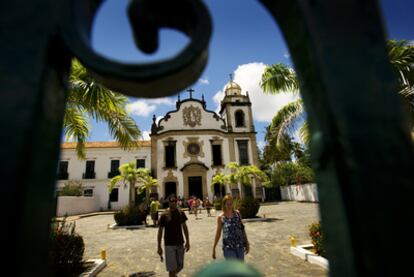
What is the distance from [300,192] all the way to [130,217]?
58.7 ft

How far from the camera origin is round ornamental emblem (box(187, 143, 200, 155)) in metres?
26.0

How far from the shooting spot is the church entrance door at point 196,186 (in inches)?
990

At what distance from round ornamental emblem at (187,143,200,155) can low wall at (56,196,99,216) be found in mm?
10346

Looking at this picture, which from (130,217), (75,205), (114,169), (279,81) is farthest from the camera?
(114,169)

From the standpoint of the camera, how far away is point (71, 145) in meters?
28.5

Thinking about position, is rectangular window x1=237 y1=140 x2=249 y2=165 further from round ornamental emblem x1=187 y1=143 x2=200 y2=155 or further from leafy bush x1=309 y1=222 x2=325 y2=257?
leafy bush x1=309 y1=222 x2=325 y2=257

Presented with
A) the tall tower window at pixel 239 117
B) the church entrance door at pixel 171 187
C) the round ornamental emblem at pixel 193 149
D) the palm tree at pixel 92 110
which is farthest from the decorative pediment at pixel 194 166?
the palm tree at pixel 92 110

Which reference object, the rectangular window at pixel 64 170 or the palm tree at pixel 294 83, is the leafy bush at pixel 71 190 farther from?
the palm tree at pixel 294 83

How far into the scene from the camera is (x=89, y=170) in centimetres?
2786

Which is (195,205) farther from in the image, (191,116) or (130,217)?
(191,116)

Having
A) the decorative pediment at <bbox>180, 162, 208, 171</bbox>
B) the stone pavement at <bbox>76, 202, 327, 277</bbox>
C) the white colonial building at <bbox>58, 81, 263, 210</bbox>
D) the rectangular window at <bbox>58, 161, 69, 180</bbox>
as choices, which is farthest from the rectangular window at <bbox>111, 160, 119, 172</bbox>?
the stone pavement at <bbox>76, 202, 327, 277</bbox>

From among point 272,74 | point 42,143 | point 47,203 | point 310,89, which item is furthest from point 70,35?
point 272,74

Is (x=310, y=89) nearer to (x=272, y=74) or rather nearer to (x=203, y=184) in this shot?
(x=272, y=74)

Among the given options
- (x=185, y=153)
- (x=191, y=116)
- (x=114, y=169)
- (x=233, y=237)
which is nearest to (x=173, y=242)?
(x=233, y=237)
